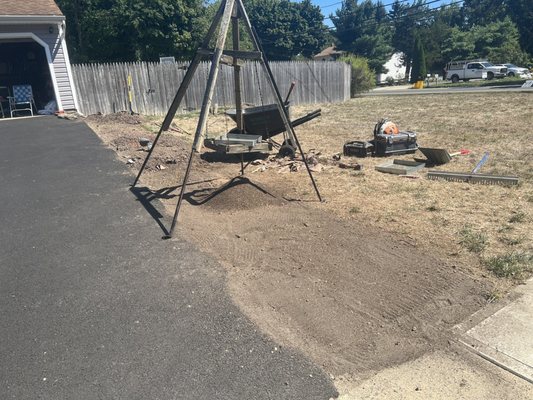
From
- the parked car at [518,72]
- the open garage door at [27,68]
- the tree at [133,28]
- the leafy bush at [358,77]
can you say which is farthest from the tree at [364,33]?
the open garage door at [27,68]

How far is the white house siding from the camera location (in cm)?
1452

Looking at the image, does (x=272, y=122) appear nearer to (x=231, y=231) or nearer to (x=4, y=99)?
(x=231, y=231)

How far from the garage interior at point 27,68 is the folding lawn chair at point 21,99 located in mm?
1742

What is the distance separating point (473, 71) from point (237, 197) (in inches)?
1699

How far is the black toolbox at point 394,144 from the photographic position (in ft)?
30.7

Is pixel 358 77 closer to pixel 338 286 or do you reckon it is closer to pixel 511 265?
pixel 511 265

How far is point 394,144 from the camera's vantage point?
947 cm

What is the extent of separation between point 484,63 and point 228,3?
43447mm

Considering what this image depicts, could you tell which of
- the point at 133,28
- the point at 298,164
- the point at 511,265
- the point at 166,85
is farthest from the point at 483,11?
the point at 511,265

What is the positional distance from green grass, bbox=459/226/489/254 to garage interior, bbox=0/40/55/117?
730 inches

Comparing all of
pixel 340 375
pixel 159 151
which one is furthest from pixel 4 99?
pixel 340 375

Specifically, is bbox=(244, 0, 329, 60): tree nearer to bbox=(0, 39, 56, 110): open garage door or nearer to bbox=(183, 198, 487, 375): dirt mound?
bbox=(0, 39, 56, 110): open garage door

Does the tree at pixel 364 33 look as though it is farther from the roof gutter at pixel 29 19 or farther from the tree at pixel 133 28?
the roof gutter at pixel 29 19

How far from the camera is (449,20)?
3583 inches
